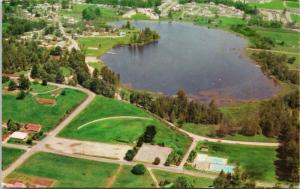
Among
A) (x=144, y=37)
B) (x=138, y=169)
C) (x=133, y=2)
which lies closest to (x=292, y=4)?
(x=133, y=2)

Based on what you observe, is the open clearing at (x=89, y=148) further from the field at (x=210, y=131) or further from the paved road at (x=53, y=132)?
the field at (x=210, y=131)

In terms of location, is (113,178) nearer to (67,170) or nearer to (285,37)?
(67,170)

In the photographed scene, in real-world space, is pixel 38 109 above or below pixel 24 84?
below

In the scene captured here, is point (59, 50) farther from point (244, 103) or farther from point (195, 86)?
point (244, 103)

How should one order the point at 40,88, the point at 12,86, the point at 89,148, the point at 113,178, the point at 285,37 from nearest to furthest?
the point at 113,178 < the point at 89,148 < the point at 12,86 < the point at 40,88 < the point at 285,37

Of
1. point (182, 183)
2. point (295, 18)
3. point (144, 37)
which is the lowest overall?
point (182, 183)

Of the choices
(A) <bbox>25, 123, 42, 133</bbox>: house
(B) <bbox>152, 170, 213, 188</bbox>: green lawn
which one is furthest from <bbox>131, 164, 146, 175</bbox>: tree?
(A) <bbox>25, 123, 42, 133</bbox>: house

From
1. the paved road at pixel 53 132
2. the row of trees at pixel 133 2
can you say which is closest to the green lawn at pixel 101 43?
the paved road at pixel 53 132
